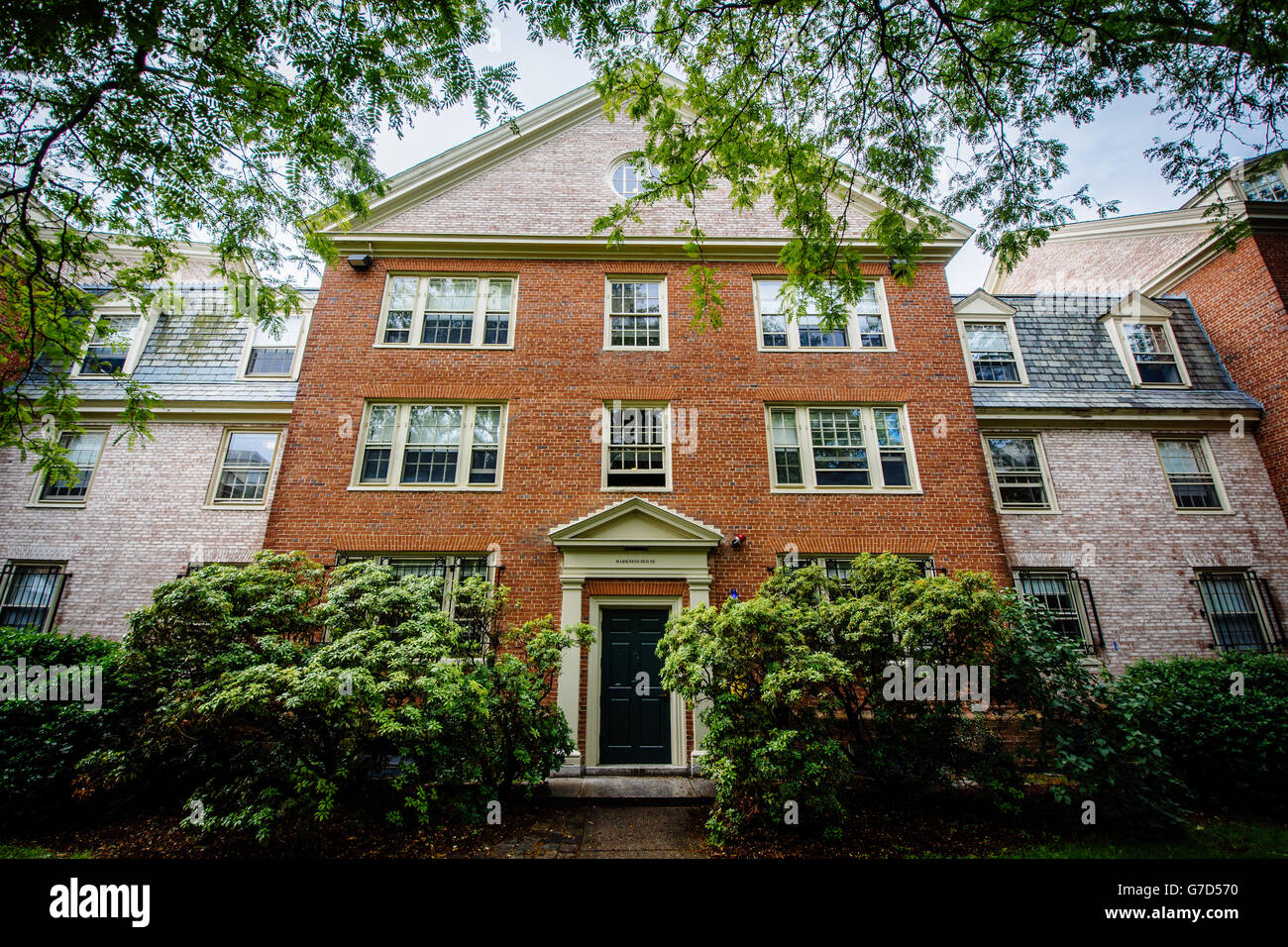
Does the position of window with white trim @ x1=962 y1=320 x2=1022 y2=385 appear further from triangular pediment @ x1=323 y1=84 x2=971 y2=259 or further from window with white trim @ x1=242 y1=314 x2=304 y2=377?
window with white trim @ x1=242 y1=314 x2=304 y2=377

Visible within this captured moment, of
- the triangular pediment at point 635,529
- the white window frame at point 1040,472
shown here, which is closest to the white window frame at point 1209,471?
the white window frame at point 1040,472

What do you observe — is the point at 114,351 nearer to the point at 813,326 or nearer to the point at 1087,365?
the point at 813,326

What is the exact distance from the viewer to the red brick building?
9.46 m

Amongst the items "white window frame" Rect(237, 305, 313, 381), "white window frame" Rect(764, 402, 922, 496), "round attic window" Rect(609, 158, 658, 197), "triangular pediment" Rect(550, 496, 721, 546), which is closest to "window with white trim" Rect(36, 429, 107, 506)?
"white window frame" Rect(237, 305, 313, 381)

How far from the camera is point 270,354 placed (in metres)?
12.9

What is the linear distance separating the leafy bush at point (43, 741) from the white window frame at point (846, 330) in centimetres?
1149

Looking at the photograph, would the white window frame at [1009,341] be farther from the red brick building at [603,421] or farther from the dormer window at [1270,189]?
the dormer window at [1270,189]

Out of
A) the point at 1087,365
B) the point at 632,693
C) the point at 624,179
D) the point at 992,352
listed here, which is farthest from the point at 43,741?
the point at 1087,365

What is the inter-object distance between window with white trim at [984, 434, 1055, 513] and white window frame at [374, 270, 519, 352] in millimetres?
10769

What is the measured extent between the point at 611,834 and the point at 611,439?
253 inches

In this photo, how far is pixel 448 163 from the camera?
12.3m
